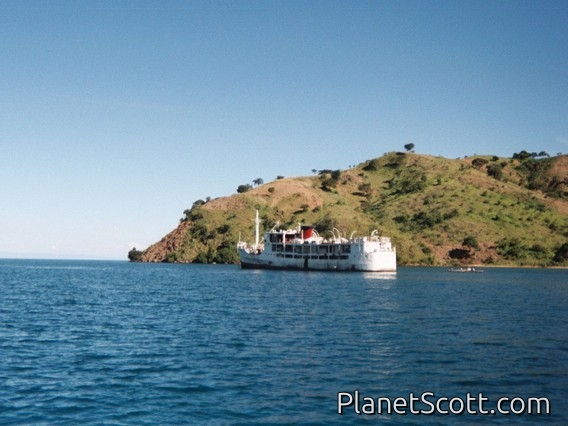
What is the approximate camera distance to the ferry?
150 metres

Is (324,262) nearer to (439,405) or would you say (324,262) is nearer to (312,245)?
(312,245)

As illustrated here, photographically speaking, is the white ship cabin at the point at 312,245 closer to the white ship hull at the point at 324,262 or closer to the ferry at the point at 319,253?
the ferry at the point at 319,253

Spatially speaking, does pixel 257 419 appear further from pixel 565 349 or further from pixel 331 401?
pixel 565 349

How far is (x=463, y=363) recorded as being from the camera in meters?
34.6

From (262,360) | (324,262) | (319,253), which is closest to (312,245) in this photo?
(319,253)

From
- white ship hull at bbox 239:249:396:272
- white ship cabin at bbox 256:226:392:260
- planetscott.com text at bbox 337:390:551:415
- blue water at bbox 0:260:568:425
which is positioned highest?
white ship cabin at bbox 256:226:392:260

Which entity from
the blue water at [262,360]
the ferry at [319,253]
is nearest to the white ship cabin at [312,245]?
the ferry at [319,253]

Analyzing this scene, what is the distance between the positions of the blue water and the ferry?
83.0 meters

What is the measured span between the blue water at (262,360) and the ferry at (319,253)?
8303cm

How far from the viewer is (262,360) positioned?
3462 centimetres

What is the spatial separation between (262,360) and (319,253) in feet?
422

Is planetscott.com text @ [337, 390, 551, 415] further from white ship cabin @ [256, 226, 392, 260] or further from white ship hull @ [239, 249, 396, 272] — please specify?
white ship hull @ [239, 249, 396, 272]

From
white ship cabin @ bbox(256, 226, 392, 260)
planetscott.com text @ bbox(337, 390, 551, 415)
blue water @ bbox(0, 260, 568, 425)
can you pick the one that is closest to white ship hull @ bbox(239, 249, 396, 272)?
white ship cabin @ bbox(256, 226, 392, 260)

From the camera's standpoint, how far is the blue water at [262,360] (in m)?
24.6
